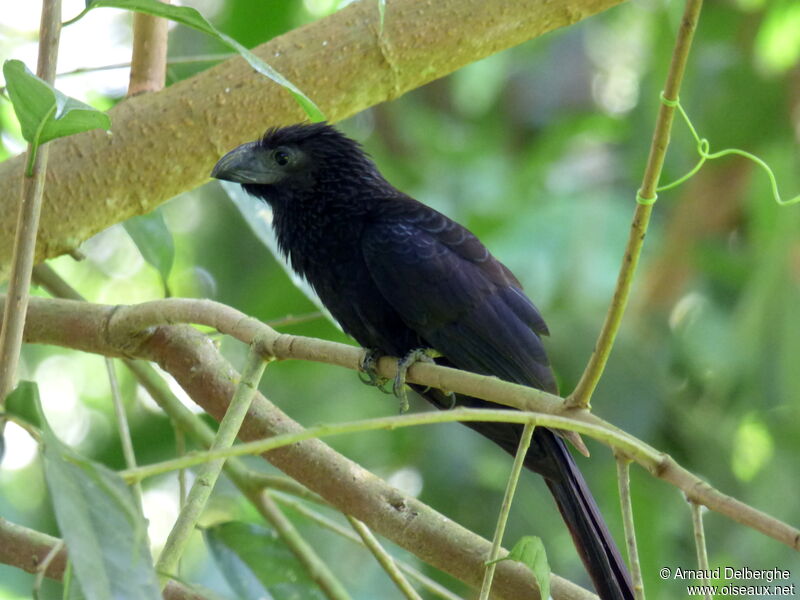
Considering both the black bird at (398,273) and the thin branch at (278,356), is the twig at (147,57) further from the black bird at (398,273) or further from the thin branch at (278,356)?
the thin branch at (278,356)

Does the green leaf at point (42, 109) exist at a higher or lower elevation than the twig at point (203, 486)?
higher

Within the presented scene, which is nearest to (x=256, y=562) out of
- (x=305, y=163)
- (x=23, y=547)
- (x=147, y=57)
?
(x=23, y=547)

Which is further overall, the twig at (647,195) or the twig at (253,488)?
the twig at (253,488)

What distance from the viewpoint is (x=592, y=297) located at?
4242mm

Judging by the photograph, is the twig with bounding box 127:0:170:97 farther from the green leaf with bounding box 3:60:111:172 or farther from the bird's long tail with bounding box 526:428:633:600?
the bird's long tail with bounding box 526:428:633:600

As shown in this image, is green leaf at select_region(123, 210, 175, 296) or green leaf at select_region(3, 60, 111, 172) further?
green leaf at select_region(123, 210, 175, 296)

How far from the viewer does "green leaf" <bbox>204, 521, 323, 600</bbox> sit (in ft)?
8.20

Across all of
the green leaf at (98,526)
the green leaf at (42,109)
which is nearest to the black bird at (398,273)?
the green leaf at (42,109)

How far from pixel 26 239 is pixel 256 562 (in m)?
1.31

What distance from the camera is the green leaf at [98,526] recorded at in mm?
1091

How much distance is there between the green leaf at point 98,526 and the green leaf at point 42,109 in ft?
1.49

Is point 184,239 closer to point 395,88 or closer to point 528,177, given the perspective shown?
point 528,177

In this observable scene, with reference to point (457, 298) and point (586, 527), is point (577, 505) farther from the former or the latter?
point (457, 298)

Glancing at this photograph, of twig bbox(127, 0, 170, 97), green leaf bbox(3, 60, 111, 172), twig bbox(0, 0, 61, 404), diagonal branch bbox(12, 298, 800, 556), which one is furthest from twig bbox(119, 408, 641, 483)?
twig bbox(127, 0, 170, 97)
